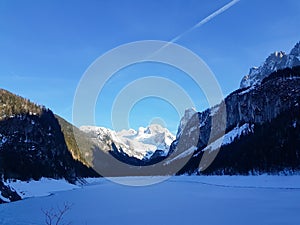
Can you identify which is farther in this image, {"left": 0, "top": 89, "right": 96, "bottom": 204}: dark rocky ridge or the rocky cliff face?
the rocky cliff face

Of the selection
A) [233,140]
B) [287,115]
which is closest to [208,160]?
[233,140]

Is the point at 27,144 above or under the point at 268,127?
under

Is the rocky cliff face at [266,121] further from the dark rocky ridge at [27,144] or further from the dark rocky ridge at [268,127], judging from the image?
the dark rocky ridge at [27,144]

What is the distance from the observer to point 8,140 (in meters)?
97.8

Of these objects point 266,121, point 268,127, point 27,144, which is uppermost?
point 266,121

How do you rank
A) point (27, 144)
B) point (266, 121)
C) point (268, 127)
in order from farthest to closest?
point (266, 121)
point (268, 127)
point (27, 144)

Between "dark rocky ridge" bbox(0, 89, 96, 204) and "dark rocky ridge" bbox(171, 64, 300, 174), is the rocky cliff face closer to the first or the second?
"dark rocky ridge" bbox(171, 64, 300, 174)

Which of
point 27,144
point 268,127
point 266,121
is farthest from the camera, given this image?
point 266,121

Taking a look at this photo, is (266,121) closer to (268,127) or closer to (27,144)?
(268,127)

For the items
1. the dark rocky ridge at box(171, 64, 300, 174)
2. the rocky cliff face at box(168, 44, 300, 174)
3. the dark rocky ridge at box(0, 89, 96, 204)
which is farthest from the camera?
the rocky cliff face at box(168, 44, 300, 174)

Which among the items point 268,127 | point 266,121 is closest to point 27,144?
point 268,127

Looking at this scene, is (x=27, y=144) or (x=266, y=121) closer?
(x=27, y=144)

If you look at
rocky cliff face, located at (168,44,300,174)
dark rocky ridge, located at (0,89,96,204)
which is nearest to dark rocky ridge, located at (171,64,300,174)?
rocky cliff face, located at (168,44,300,174)

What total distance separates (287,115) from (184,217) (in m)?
93.1
